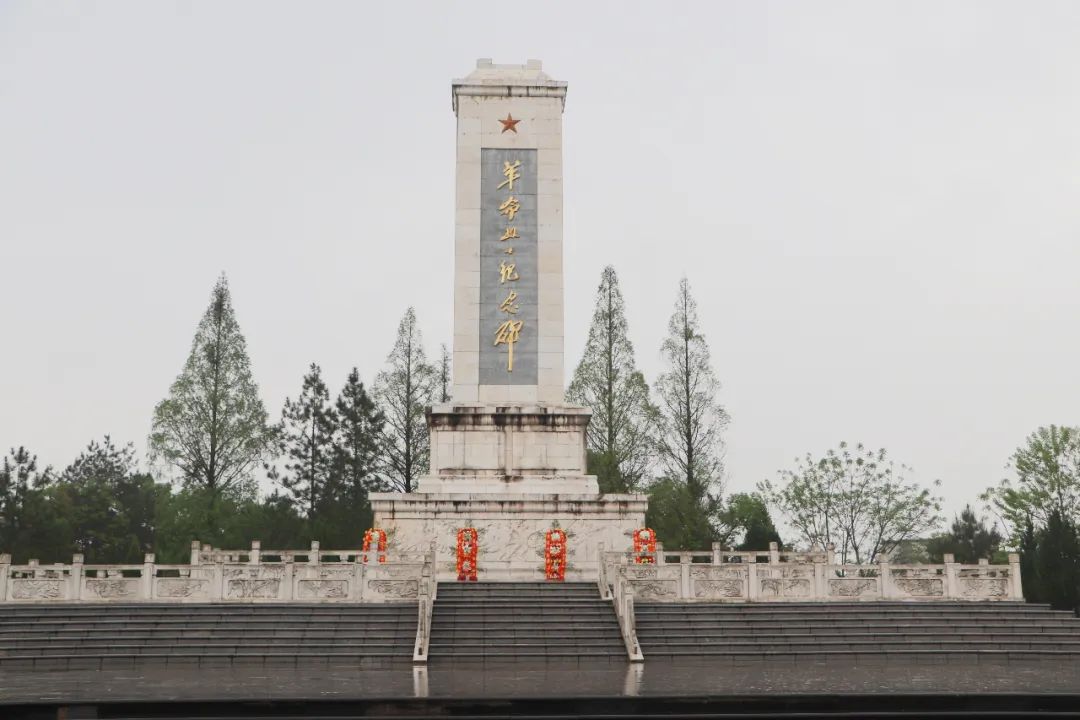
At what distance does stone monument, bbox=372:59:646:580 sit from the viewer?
67.5 ft

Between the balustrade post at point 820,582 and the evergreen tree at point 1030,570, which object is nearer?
the balustrade post at point 820,582

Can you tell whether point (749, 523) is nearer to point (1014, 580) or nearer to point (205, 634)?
point (1014, 580)

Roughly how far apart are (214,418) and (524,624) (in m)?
16.9

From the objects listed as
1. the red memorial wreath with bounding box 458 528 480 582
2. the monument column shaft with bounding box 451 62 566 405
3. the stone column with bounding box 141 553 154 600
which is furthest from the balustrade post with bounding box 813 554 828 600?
the stone column with bounding box 141 553 154 600

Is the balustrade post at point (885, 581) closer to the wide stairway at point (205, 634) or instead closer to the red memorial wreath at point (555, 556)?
the red memorial wreath at point (555, 556)

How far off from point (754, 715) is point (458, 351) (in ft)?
45.8

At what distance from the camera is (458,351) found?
71.8 ft

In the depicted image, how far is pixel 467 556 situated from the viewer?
1939 centimetres

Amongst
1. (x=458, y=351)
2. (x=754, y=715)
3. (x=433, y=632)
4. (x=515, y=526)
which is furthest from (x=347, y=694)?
(x=458, y=351)

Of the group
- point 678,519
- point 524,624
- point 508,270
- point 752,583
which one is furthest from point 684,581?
point 678,519

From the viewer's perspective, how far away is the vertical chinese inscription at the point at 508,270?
21.9 meters

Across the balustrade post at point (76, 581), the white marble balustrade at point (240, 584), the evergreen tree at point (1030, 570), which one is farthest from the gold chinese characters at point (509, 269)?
the evergreen tree at point (1030, 570)

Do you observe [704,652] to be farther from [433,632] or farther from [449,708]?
[449,708]

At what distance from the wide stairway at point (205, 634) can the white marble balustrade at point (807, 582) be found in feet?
11.9
